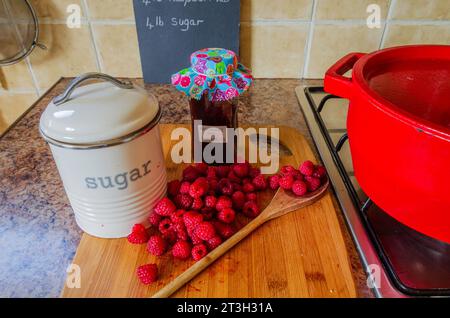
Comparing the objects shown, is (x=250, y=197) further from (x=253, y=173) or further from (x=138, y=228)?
(x=138, y=228)

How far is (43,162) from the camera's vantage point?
59cm

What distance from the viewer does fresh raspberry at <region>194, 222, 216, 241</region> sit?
0.43 meters

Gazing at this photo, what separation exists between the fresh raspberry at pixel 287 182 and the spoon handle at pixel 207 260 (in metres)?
0.07

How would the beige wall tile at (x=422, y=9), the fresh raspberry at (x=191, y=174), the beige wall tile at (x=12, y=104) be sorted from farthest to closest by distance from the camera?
the beige wall tile at (x=12, y=104) < the beige wall tile at (x=422, y=9) < the fresh raspberry at (x=191, y=174)

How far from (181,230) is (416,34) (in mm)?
692

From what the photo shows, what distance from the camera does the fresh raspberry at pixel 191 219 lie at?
1.44ft

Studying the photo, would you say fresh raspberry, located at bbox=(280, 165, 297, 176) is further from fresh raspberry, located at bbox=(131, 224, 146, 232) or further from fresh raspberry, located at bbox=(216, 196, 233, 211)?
fresh raspberry, located at bbox=(131, 224, 146, 232)

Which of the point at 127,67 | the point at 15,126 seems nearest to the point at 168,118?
the point at 127,67

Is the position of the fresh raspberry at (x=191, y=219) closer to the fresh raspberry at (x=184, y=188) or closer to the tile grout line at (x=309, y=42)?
the fresh raspberry at (x=184, y=188)

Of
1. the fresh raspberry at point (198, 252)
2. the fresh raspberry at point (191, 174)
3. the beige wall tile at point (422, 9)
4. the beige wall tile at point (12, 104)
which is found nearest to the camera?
the fresh raspberry at point (198, 252)

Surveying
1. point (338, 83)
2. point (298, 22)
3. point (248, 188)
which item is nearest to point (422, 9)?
point (298, 22)

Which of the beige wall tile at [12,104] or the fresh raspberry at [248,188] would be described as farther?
the beige wall tile at [12,104]

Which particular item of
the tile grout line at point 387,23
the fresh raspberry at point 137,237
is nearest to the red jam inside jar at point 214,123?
the fresh raspberry at point 137,237
